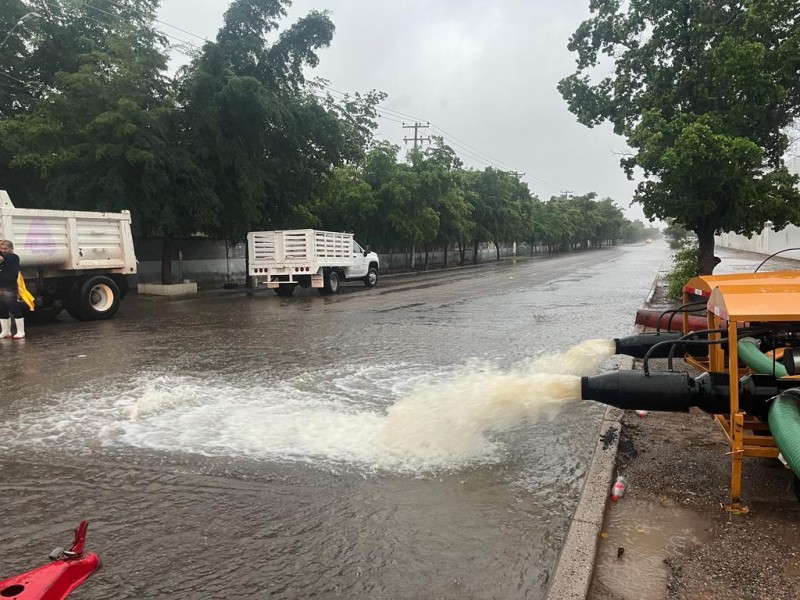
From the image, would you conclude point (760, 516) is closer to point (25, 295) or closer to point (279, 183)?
point (25, 295)

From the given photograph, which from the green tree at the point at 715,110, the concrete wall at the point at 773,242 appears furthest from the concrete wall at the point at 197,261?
the concrete wall at the point at 773,242

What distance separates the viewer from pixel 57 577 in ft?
9.24

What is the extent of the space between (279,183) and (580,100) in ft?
34.3

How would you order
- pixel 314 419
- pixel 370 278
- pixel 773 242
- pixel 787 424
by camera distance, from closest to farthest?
pixel 787 424, pixel 314 419, pixel 370 278, pixel 773 242

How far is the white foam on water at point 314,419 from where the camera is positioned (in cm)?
472

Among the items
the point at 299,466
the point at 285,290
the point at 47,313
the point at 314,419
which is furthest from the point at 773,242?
the point at 299,466

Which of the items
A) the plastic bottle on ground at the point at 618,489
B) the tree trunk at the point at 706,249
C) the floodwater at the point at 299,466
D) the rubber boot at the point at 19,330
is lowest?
the plastic bottle on ground at the point at 618,489

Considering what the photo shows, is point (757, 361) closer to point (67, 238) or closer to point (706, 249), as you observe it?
point (706, 249)

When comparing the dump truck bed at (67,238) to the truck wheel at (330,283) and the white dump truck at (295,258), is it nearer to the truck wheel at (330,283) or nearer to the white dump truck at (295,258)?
the white dump truck at (295,258)

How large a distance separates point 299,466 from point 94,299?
1117 cm

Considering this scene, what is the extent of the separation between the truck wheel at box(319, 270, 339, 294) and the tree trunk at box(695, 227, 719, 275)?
11.5 m

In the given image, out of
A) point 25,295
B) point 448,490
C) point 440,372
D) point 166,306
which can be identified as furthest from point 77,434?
point 166,306

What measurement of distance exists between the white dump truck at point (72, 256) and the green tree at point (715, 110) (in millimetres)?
11975

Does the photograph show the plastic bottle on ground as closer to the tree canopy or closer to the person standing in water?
the person standing in water
